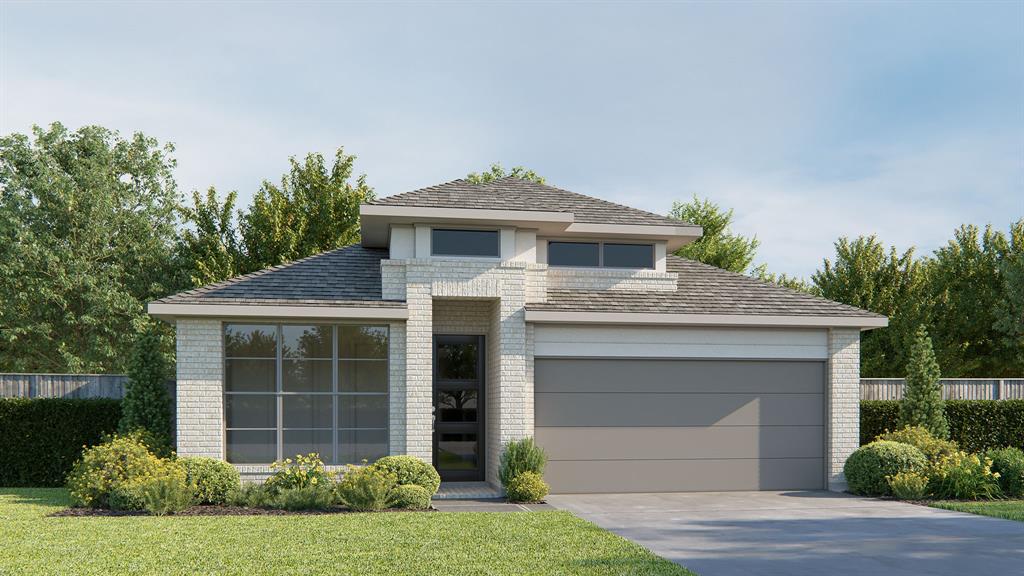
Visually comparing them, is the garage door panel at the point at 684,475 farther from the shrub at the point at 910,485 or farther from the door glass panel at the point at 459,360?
the door glass panel at the point at 459,360

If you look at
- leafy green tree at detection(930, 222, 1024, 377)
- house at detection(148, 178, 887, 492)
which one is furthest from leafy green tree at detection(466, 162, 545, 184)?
house at detection(148, 178, 887, 492)

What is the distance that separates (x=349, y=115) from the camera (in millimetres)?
18922

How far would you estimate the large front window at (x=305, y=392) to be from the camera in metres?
15.2

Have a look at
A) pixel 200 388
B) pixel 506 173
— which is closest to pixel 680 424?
pixel 200 388

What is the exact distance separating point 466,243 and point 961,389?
12.7 meters

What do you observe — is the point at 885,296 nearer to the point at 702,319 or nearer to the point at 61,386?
the point at 702,319

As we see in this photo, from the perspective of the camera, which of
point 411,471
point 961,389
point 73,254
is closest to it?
point 411,471

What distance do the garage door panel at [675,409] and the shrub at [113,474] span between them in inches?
273

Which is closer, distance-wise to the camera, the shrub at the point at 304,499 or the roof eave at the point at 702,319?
the shrub at the point at 304,499

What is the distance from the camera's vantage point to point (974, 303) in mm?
36406

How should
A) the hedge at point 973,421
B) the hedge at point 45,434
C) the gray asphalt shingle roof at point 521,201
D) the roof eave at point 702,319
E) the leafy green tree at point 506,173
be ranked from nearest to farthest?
the roof eave at point 702,319
the gray asphalt shingle roof at point 521,201
the hedge at point 45,434
the hedge at point 973,421
the leafy green tree at point 506,173

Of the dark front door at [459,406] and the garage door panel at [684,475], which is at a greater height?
the dark front door at [459,406]

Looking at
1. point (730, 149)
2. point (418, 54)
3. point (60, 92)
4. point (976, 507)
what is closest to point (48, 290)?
point (60, 92)

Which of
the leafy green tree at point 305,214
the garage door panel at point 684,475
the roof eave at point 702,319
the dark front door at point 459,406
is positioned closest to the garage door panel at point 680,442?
the garage door panel at point 684,475
